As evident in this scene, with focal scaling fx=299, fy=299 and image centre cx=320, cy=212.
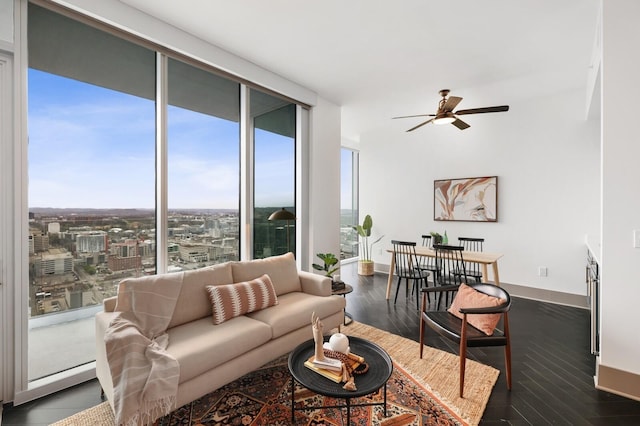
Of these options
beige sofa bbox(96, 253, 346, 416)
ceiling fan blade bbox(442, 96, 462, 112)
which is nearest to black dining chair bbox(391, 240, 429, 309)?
beige sofa bbox(96, 253, 346, 416)

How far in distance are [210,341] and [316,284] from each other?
4.49 feet

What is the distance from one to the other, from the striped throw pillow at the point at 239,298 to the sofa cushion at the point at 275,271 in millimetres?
150

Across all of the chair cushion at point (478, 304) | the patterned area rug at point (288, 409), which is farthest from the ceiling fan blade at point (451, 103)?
the patterned area rug at point (288, 409)

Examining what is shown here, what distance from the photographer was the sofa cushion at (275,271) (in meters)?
2.97

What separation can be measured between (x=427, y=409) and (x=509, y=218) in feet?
12.6

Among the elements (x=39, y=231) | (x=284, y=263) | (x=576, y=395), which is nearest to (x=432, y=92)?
(x=284, y=263)

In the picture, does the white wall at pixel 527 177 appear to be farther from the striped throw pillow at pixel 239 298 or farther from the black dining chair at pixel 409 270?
the striped throw pillow at pixel 239 298

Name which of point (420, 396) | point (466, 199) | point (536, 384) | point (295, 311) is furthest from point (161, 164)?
point (466, 199)

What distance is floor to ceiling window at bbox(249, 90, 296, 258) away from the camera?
390cm

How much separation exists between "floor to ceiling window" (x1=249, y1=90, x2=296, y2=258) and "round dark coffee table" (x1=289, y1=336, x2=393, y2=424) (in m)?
1.91

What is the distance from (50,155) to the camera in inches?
94.3

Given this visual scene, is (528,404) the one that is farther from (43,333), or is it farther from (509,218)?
(43,333)

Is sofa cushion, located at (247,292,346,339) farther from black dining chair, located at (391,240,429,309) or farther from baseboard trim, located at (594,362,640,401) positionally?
baseboard trim, located at (594,362,640,401)

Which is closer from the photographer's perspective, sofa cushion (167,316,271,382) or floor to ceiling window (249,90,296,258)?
sofa cushion (167,316,271,382)
